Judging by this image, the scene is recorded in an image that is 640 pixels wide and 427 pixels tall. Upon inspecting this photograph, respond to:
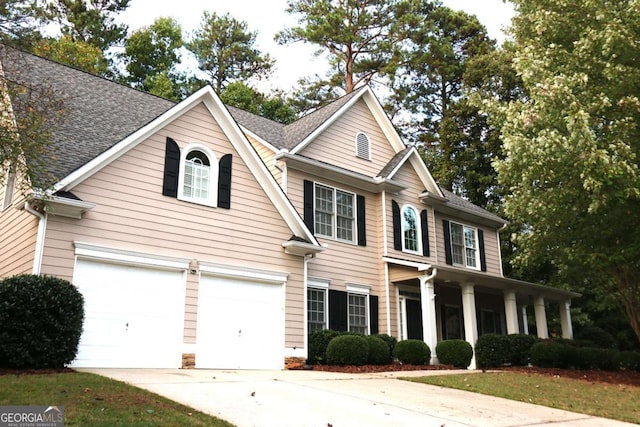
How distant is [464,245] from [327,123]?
24.9 ft

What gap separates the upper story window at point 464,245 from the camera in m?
20.6

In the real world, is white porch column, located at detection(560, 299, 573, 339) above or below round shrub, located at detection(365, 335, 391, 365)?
above

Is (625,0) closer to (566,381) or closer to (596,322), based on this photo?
(566,381)

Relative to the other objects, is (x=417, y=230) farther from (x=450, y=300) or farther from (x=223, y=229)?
Answer: (x=223, y=229)

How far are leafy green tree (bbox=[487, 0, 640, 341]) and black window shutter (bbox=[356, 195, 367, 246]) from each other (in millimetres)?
4491

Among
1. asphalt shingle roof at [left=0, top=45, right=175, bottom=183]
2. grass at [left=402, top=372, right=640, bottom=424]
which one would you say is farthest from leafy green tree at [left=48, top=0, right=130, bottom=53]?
grass at [left=402, top=372, right=640, bottom=424]

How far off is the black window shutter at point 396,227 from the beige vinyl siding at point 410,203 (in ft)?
0.38

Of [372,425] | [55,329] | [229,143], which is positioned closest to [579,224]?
[229,143]

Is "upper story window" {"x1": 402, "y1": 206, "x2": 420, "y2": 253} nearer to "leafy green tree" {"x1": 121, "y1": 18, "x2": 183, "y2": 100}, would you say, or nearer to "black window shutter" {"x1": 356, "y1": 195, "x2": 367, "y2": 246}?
"black window shutter" {"x1": 356, "y1": 195, "x2": 367, "y2": 246}

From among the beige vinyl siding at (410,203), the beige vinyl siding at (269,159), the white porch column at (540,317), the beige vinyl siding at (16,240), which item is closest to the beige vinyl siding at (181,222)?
the beige vinyl siding at (16,240)

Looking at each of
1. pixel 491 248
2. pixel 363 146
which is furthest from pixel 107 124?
pixel 491 248

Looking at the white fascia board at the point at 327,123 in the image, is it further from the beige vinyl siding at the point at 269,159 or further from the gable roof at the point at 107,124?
the gable roof at the point at 107,124

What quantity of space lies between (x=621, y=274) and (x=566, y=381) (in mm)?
3766

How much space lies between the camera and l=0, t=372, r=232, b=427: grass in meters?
5.53
